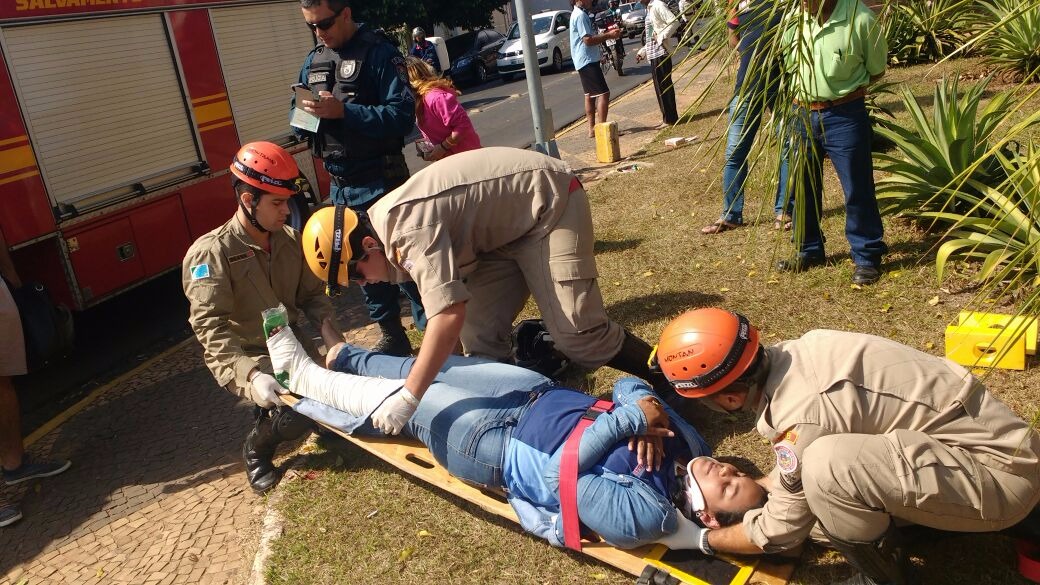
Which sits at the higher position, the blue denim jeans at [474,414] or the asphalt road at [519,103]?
the asphalt road at [519,103]

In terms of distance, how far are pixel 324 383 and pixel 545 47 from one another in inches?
792

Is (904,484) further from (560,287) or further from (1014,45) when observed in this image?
(1014,45)

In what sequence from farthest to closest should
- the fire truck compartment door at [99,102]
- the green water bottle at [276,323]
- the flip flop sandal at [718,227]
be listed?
the flip flop sandal at [718,227], the fire truck compartment door at [99,102], the green water bottle at [276,323]

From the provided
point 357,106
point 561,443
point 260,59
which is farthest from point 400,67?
point 260,59

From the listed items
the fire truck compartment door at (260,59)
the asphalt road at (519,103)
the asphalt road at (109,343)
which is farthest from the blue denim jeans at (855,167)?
the asphalt road at (519,103)

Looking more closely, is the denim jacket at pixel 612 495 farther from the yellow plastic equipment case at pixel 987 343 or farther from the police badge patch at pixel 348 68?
the police badge patch at pixel 348 68

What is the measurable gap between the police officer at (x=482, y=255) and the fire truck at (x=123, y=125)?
1.70 m

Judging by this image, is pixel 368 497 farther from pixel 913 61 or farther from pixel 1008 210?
pixel 913 61

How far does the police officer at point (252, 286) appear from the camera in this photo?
3.92m

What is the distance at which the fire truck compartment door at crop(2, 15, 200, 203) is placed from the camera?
5953 mm

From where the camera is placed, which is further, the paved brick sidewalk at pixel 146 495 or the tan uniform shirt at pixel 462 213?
the paved brick sidewalk at pixel 146 495

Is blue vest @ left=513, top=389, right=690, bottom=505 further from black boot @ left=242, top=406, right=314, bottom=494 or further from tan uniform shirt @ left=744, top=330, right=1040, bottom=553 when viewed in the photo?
black boot @ left=242, top=406, right=314, bottom=494

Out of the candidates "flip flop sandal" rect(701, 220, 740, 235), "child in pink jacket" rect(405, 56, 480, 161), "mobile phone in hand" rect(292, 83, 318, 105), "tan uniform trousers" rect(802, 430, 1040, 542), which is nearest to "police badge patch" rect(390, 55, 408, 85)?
"mobile phone in hand" rect(292, 83, 318, 105)

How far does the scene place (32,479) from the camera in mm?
4605
